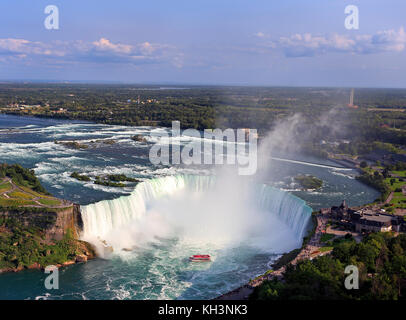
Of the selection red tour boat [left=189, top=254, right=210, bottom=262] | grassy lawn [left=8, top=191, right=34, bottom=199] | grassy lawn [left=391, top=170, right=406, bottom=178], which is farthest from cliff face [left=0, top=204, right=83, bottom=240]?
grassy lawn [left=391, top=170, right=406, bottom=178]

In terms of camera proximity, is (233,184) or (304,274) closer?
(304,274)

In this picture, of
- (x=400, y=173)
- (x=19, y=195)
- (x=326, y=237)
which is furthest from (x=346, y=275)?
(x=400, y=173)

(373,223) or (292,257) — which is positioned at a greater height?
(373,223)

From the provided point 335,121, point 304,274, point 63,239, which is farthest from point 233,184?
point 335,121

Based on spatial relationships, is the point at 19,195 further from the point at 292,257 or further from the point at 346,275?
the point at 346,275

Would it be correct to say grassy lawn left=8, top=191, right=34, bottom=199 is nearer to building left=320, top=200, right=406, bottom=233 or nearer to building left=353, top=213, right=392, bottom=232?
building left=320, top=200, right=406, bottom=233

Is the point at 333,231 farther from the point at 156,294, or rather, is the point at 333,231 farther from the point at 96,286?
the point at 96,286
